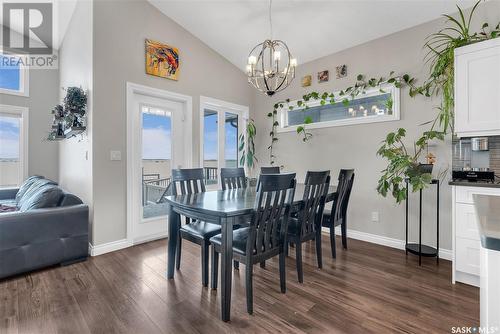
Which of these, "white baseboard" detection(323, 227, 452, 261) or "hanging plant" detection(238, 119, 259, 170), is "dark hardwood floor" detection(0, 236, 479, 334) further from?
"hanging plant" detection(238, 119, 259, 170)

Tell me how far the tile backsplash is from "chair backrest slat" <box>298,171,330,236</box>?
5.27ft

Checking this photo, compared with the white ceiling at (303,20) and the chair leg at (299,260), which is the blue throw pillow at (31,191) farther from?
the chair leg at (299,260)

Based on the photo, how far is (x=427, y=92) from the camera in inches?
118

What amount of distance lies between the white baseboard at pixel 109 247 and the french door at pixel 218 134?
165cm

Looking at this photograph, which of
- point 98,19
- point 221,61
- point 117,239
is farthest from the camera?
point 221,61

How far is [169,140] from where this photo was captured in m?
3.83

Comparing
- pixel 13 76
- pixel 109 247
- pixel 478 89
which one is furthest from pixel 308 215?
pixel 13 76

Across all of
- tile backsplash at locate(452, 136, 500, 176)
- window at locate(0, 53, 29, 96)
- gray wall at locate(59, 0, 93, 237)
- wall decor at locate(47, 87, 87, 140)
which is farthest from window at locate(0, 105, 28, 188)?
tile backsplash at locate(452, 136, 500, 176)

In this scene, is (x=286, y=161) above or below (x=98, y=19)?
below

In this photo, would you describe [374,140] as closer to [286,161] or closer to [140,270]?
[286,161]

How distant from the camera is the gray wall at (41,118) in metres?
4.51

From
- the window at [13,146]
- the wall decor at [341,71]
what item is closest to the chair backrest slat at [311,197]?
the wall decor at [341,71]

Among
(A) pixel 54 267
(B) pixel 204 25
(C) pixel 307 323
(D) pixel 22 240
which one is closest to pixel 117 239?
(A) pixel 54 267

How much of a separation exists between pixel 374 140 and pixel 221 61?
2.94m
